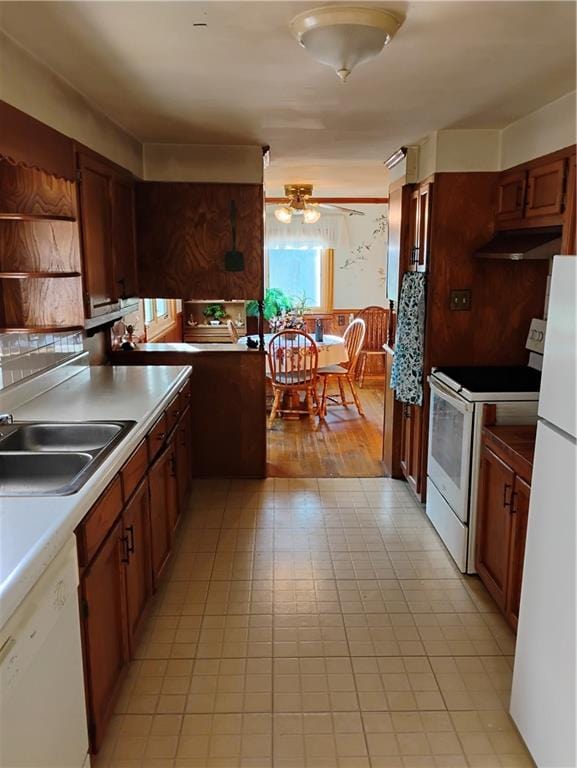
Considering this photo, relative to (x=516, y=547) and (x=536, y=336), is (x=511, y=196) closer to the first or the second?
(x=536, y=336)

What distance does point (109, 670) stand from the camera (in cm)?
193

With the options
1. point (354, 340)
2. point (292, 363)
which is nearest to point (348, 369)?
point (354, 340)

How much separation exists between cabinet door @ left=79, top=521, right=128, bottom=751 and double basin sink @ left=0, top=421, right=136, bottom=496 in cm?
24

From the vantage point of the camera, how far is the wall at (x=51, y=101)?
1971 millimetres

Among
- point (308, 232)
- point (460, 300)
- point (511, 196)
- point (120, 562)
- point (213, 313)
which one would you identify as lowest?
point (120, 562)

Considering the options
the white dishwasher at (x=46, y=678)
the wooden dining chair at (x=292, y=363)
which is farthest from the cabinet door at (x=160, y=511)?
the wooden dining chair at (x=292, y=363)

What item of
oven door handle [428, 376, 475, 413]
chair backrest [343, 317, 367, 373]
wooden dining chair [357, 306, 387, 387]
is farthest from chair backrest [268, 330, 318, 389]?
oven door handle [428, 376, 475, 413]

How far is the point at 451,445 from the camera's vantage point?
307 centimetres

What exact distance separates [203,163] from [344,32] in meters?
2.22

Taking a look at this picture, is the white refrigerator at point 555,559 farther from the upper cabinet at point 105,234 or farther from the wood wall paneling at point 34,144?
the upper cabinet at point 105,234

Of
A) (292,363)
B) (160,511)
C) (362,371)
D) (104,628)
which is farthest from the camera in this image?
(362,371)

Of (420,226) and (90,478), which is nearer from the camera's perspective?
(90,478)

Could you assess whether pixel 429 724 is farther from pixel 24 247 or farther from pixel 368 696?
pixel 24 247

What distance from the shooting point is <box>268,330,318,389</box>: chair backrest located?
5598 millimetres
